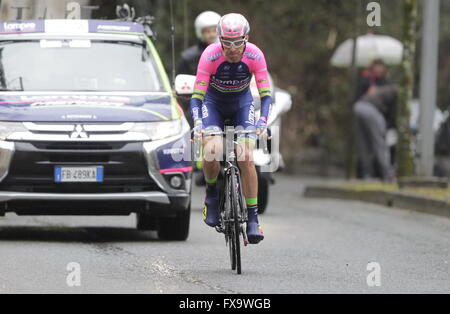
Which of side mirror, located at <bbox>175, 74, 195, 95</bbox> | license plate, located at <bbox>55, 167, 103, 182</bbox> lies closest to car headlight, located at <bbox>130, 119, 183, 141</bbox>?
side mirror, located at <bbox>175, 74, 195, 95</bbox>

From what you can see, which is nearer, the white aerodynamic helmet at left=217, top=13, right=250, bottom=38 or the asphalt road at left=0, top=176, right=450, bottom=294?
the asphalt road at left=0, top=176, right=450, bottom=294

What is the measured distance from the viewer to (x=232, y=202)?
1041 cm

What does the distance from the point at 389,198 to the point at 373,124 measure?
4.46m

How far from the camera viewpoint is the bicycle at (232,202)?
10.2 metres

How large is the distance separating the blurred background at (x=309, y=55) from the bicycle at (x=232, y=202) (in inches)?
720

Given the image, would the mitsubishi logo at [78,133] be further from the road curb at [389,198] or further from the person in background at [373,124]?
the person in background at [373,124]

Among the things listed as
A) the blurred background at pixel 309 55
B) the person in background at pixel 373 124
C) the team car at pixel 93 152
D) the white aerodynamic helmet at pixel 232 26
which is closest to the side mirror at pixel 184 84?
the team car at pixel 93 152

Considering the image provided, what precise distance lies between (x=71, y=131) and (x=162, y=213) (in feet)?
3.46

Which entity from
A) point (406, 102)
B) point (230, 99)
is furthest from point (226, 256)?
point (406, 102)

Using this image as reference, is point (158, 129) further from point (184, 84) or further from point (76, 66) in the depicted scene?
point (76, 66)

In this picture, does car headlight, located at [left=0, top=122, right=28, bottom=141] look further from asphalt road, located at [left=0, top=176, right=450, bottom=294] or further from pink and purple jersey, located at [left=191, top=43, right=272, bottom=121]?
pink and purple jersey, located at [left=191, top=43, right=272, bottom=121]

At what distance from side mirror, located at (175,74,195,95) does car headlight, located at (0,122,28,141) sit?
1.35m

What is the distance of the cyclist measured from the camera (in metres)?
10.4
